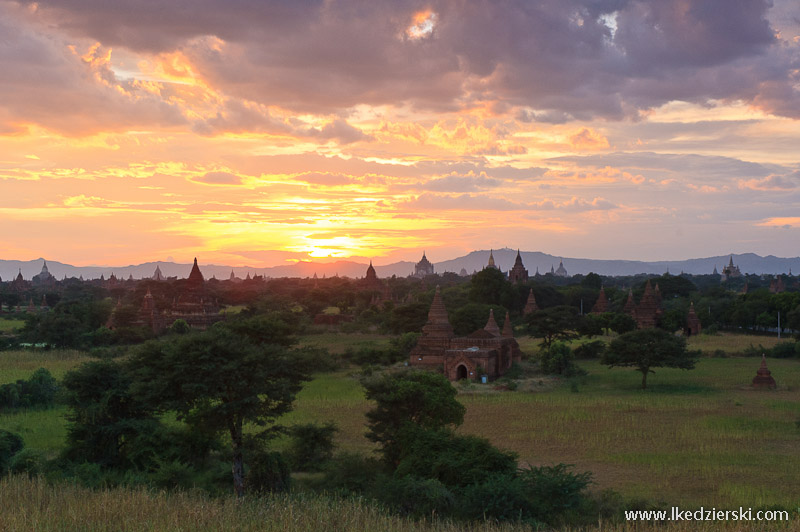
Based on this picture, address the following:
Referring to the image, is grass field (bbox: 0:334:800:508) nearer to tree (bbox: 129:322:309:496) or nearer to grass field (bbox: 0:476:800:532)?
tree (bbox: 129:322:309:496)

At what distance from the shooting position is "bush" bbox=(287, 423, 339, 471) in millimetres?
24766

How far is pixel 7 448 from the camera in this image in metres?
22.5

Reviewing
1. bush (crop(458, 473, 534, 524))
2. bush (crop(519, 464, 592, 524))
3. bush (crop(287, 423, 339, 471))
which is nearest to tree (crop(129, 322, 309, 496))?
bush (crop(287, 423, 339, 471))

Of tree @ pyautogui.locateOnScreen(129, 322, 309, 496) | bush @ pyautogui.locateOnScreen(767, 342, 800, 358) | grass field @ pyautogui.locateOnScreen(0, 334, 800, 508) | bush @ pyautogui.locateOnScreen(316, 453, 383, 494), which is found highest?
tree @ pyautogui.locateOnScreen(129, 322, 309, 496)

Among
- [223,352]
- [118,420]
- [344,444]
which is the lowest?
[344,444]

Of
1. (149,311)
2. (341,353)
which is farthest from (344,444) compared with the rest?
(149,311)

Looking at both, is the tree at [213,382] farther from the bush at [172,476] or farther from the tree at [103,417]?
the tree at [103,417]

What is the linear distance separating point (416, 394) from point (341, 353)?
37.1 m

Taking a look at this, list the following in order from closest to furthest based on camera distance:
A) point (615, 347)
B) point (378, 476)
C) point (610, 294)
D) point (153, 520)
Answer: point (153, 520)
point (378, 476)
point (615, 347)
point (610, 294)

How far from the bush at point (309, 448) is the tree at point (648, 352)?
2663 centimetres

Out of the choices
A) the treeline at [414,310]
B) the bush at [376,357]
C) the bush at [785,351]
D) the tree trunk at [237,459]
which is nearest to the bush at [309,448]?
the tree trunk at [237,459]

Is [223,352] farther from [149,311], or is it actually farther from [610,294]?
[610,294]

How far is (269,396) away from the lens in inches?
850

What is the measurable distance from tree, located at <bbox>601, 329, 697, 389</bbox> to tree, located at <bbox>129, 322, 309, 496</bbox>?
1187 inches
